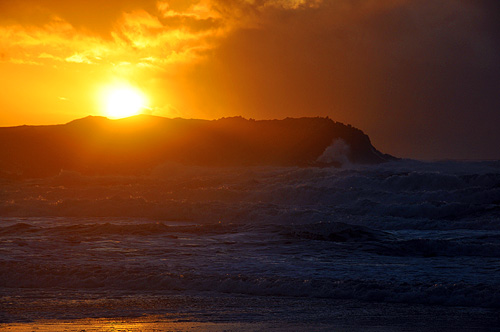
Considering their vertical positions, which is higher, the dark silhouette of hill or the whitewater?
the dark silhouette of hill

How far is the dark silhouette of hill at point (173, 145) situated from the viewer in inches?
2120

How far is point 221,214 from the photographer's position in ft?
68.6

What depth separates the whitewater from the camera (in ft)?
24.9

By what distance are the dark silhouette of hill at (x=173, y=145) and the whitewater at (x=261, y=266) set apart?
3210 centimetres

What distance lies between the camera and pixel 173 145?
60.1m

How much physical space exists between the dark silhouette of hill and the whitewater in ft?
105

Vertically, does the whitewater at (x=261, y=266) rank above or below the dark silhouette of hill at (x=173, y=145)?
below

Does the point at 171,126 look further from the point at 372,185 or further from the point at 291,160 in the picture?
the point at 372,185

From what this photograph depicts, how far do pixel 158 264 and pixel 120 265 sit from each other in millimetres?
695

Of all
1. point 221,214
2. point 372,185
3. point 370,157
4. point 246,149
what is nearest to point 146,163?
point 246,149

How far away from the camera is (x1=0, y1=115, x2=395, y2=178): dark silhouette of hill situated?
5384 cm

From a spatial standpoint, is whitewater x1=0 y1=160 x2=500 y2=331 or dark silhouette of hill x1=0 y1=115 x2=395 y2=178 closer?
whitewater x1=0 y1=160 x2=500 y2=331

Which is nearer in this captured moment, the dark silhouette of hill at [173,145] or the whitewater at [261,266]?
the whitewater at [261,266]

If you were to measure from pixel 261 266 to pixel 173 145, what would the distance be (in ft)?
166
